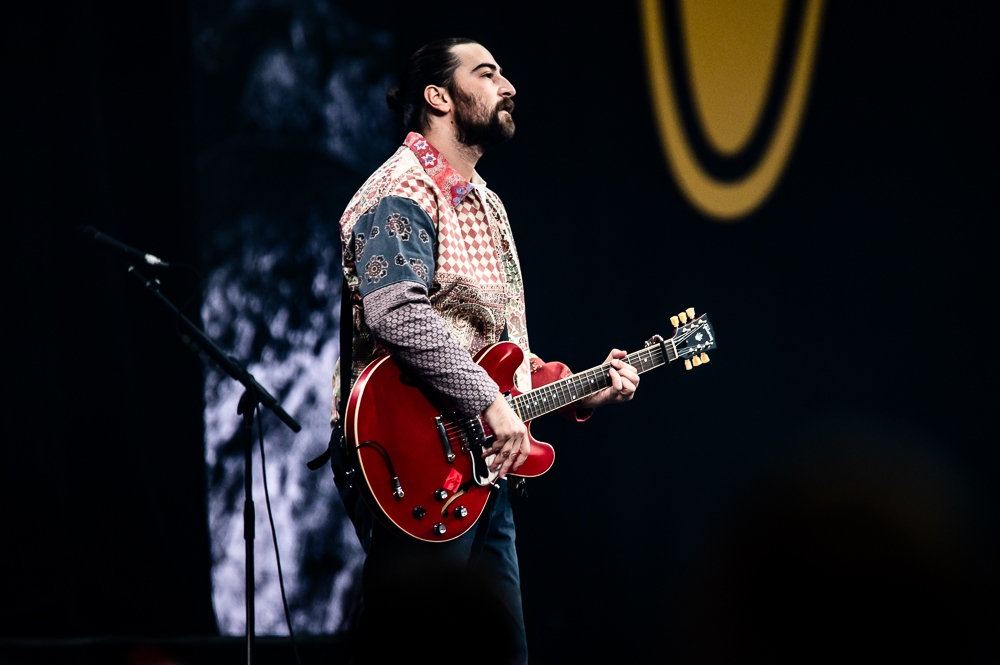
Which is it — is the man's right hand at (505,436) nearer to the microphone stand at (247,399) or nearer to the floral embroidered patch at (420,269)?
the floral embroidered patch at (420,269)

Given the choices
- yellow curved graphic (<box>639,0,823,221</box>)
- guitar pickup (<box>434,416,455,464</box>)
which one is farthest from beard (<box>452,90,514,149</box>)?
yellow curved graphic (<box>639,0,823,221</box>)

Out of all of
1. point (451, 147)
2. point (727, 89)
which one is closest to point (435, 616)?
point (451, 147)

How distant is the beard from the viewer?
92.6 inches

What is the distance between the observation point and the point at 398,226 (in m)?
2.02

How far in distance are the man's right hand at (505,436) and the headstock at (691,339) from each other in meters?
0.70

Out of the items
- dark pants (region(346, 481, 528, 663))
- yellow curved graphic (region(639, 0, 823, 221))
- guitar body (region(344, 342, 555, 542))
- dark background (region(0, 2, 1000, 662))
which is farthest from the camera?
yellow curved graphic (region(639, 0, 823, 221))

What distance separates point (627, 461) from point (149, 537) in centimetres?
174

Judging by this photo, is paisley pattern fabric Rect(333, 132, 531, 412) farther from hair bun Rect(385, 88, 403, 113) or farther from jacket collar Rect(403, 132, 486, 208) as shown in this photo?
hair bun Rect(385, 88, 403, 113)

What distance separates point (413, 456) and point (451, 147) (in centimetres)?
82

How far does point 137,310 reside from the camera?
3357 millimetres

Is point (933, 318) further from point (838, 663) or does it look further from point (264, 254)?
point (838, 663)

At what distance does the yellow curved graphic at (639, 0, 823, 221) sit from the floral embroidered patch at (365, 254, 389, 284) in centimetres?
188

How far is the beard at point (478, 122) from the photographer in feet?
7.72

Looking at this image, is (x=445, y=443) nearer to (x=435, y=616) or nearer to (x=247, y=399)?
(x=247, y=399)
